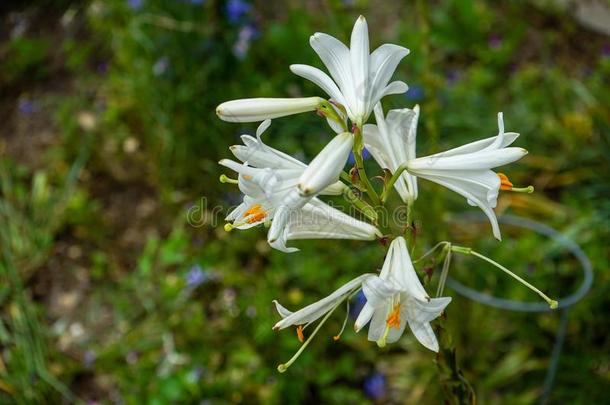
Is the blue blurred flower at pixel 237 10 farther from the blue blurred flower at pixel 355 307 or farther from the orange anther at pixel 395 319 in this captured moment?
the orange anther at pixel 395 319

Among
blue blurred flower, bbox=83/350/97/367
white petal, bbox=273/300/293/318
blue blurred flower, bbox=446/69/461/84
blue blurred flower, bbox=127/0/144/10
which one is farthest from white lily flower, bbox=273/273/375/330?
blue blurred flower, bbox=446/69/461/84

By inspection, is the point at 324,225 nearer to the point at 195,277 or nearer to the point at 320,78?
the point at 320,78

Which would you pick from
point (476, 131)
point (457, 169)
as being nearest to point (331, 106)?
point (457, 169)

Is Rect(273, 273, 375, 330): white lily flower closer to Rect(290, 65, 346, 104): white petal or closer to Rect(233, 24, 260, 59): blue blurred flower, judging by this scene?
Rect(290, 65, 346, 104): white petal

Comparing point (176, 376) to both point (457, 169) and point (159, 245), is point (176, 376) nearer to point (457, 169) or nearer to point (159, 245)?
point (159, 245)

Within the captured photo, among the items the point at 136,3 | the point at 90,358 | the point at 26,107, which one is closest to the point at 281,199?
the point at 90,358
